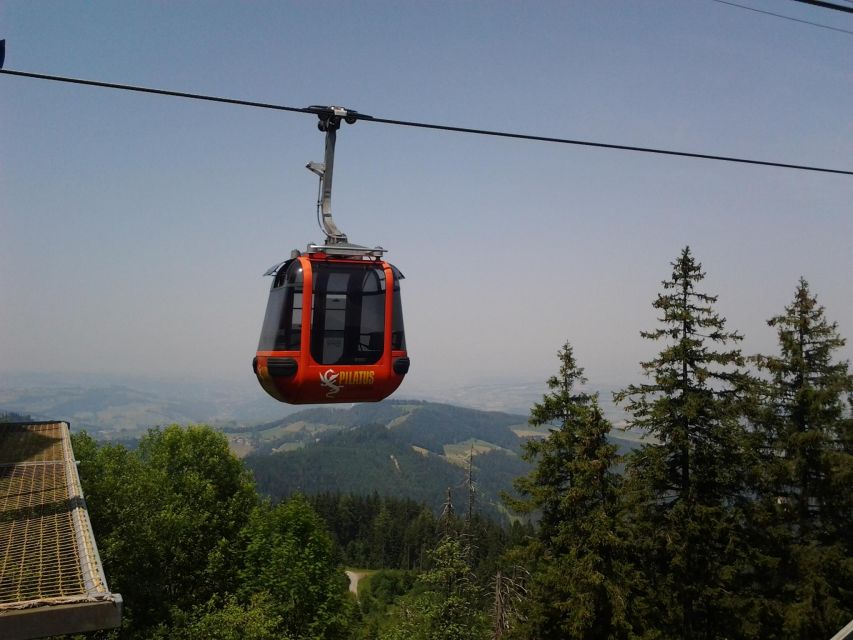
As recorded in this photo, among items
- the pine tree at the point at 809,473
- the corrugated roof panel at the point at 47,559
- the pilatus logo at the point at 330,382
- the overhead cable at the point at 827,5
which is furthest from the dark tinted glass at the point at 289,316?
the pine tree at the point at 809,473

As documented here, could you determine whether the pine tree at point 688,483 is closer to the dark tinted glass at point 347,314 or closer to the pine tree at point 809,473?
the pine tree at point 809,473

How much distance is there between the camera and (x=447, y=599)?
24375 millimetres

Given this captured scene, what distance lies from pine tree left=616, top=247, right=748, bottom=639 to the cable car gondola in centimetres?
1432

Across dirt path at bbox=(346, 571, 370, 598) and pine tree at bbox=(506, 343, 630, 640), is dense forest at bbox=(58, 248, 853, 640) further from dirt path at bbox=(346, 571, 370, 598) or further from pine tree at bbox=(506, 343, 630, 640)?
dirt path at bbox=(346, 571, 370, 598)

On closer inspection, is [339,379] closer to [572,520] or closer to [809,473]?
[572,520]

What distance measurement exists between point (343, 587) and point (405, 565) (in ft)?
349

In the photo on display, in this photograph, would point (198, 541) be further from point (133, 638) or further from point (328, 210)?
point (328, 210)

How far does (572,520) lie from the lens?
20266 millimetres

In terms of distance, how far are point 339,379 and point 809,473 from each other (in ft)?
67.8

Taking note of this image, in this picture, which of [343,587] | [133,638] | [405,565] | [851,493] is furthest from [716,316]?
[405,565]

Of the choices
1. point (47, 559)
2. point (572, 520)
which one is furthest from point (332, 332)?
point (572, 520)

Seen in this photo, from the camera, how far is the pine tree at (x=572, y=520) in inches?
731

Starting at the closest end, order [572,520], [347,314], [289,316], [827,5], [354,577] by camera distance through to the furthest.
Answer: [827,5], [289,316], [347,314], [572,520], [354,577]

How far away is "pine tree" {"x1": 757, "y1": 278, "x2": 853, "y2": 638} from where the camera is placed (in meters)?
19.7
